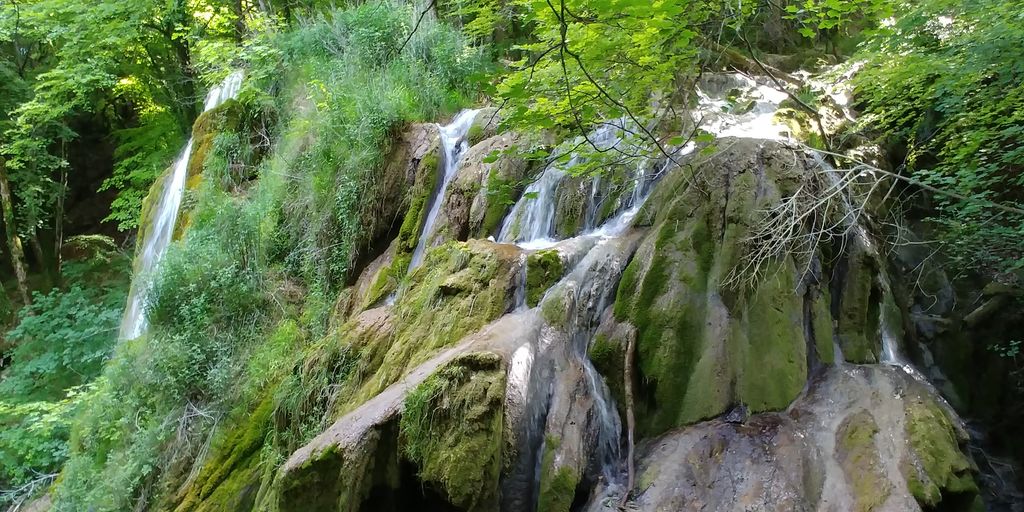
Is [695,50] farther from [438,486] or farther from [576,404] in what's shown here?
[438,486]

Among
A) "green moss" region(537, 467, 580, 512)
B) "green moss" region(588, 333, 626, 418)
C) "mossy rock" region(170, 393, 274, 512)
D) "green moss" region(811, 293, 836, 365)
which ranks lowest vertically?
"mossy rock" region(170, 393, 274, 512)

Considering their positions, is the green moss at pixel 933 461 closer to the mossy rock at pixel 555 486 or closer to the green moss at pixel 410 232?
the mossy rock at pixel 555 486

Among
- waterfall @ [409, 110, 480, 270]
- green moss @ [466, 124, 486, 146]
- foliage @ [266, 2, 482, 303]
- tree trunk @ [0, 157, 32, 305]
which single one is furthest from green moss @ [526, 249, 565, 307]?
tree trunk @ [0, 157, 32, 305]

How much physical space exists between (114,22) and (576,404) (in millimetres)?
13016

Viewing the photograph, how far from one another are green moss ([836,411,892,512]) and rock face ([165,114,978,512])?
0.04 ft

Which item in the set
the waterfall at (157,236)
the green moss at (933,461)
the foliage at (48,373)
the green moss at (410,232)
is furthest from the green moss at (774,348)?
the foliage at (48,373)

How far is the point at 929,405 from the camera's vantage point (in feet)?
12.6

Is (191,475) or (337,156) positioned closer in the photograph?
(191,475)

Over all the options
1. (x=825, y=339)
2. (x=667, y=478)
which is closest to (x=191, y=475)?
(x=667, y=478)

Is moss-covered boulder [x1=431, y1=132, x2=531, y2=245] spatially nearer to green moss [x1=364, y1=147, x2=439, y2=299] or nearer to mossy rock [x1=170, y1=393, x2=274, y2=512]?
green moss [x1=364, y1=147, x2=439, y2=299]

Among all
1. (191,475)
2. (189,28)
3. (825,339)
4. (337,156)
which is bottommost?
(191,475)

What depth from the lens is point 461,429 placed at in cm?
348

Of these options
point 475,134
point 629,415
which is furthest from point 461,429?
point 475,134

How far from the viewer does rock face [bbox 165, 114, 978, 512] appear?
11.6 feet
